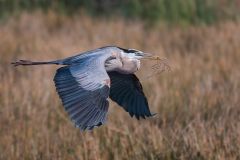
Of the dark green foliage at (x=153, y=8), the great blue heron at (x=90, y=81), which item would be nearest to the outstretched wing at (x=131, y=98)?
the great blue heron at (x=90, y=81)

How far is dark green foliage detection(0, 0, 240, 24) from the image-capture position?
9430 mm

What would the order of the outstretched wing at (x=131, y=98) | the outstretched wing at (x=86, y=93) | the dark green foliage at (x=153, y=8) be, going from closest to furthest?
the outstretched wing at (x=86, y=93) → the outstretched wing at (x=131, y=98) → the dark green foliage at (x=153, y=8)

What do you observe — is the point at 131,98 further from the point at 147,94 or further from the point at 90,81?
the point at 147,94

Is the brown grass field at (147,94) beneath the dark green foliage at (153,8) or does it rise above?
beneath

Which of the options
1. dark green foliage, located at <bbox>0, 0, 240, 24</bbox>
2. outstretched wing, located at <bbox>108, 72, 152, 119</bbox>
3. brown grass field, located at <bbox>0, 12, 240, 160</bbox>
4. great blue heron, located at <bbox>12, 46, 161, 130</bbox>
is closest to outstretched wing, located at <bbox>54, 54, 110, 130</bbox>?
great blue heron, located at <bbox>12, 46, 161, 130</bbox>

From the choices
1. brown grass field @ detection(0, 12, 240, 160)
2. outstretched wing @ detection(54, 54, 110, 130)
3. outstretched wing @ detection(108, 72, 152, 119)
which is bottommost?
brown grass field @ detection(0, 12, 240, 160)

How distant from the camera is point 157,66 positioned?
4.00m

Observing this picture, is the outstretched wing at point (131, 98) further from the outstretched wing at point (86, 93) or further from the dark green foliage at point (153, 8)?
the dark green foliage at point (153, 8)

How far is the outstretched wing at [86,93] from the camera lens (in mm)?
3266

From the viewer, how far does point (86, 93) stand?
10.9ft

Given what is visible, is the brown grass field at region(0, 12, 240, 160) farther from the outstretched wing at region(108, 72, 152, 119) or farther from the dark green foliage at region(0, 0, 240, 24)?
the dark green foliage at region(0, 0, 240, 24)

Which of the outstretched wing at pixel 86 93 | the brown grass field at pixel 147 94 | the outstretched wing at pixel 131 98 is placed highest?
the outstretched wing at pixel 86 93

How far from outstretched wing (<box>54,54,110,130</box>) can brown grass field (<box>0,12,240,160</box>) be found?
29.0 inches

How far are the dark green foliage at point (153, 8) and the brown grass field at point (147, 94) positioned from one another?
58 centimetres
